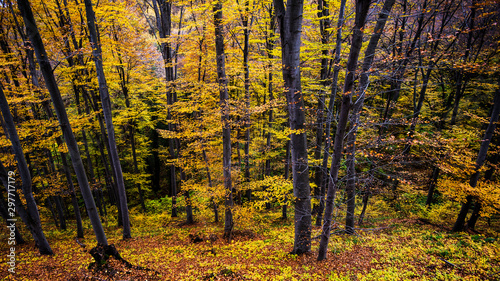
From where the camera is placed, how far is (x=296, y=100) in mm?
5484

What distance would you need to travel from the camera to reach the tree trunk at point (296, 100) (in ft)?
16.6

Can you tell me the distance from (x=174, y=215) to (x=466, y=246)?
14.7 metres

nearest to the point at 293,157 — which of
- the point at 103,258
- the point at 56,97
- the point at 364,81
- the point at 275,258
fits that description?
the point at 364,81

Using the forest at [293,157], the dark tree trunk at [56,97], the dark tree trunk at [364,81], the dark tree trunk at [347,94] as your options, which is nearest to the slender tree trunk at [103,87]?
the forest at [293,157]

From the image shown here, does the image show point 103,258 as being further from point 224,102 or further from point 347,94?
point 347,94

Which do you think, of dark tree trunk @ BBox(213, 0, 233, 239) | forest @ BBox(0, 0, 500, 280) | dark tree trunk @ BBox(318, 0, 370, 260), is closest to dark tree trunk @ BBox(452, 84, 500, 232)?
forest @ BBox(0, 0, 500, 280)

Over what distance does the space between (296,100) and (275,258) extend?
4977 millimetres

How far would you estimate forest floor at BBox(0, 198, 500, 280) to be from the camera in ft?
17.4

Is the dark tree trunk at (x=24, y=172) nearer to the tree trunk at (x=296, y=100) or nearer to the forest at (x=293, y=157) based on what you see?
the forest at (x=293, y=157)

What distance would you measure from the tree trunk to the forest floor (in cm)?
63

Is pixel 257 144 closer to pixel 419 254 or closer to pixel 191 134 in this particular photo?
pixel 191 134

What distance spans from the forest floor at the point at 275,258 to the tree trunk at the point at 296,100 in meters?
0.63

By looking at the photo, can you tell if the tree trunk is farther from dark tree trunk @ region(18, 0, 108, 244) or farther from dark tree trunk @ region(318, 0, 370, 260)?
dark tree trunk @ region(18, 0, 108, 244)

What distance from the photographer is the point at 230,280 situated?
519 cm
